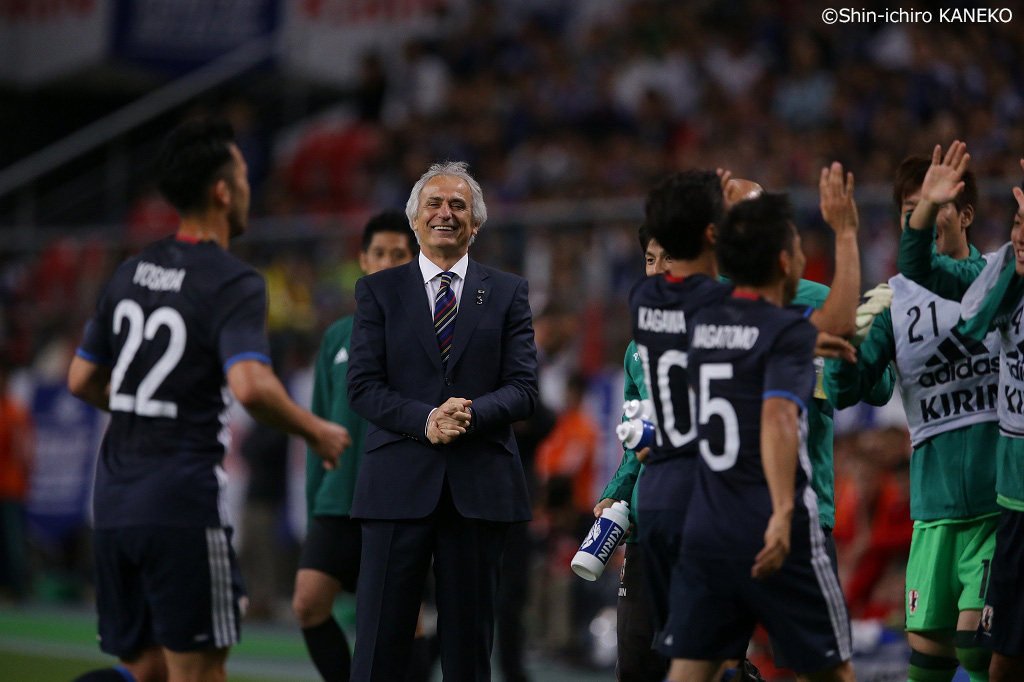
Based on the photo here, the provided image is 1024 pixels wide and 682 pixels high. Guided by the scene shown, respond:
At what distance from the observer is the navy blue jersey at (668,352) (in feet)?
15.3

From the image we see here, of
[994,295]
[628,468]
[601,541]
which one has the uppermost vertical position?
[994,295]

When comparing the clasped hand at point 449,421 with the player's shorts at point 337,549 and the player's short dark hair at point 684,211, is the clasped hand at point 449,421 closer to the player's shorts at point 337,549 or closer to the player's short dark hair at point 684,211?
the player's short dark hair at point 684,211

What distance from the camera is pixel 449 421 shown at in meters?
5.21

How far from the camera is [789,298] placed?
15.1 ft

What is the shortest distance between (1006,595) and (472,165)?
11.6 meters

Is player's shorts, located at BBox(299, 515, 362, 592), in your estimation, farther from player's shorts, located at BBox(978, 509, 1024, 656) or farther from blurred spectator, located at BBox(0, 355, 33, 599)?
blurred spectator, located at BBox(0, 355, 33, 599)

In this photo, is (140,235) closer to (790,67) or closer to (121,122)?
(121,122)

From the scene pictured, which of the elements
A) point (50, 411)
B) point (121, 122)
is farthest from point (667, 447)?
point (121, 122)

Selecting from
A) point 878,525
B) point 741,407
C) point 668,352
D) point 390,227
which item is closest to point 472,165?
point 878,525

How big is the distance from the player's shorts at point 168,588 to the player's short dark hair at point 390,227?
2.58 m

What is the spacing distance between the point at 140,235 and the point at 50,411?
7.68 ft

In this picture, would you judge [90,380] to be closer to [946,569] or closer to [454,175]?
[454,175]

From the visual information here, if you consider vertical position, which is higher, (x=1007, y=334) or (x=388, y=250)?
(x=388, y=250)

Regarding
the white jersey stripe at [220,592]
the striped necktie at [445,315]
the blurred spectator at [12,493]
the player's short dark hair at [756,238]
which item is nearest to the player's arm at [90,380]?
the white jersey stripe at [220,592]
